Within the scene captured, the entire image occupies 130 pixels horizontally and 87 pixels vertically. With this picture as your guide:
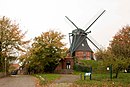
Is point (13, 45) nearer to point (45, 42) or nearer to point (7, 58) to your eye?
point (7, 58)

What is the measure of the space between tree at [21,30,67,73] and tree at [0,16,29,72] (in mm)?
8208

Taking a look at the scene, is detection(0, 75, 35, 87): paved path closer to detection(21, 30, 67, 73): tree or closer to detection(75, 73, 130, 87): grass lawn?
detection(75, 73, 130, 87): grass lawn

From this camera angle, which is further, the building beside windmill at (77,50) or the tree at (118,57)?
the building beside windmill at (77,50)

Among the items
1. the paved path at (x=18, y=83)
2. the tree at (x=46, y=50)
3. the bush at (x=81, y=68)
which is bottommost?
the paved path at (x=18, y=83)

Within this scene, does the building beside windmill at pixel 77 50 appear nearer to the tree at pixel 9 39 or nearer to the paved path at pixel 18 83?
the tree at pixel 9 39

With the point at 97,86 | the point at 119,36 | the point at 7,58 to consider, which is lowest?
the point at 97,86

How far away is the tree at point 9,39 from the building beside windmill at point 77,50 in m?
17.1

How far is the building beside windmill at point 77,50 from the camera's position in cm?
7288

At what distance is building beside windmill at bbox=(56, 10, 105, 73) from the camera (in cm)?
7288

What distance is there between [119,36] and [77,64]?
19.1m

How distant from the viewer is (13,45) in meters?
55.4

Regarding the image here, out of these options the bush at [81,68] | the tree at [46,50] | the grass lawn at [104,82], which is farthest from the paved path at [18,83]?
the bush at [81,68]

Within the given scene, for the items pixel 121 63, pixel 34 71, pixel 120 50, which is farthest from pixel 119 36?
Result: pixel 34 71

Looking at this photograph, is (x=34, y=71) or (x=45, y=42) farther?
(x=34, y=71)
